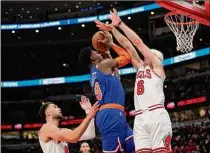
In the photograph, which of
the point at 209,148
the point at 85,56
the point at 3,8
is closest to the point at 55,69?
the point at 3,8

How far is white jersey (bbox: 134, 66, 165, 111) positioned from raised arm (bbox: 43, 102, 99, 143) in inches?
30.7

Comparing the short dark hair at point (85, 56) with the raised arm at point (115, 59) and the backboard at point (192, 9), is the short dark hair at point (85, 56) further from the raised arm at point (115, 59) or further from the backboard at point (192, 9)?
the backboard at point (192, 9)

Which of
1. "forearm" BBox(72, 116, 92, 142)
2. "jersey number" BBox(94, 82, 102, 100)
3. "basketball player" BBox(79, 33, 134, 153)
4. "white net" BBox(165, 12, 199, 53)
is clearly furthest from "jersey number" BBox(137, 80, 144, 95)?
"white net" BBox(165, 12, 199, 53)

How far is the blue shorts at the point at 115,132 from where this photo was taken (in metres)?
6.41

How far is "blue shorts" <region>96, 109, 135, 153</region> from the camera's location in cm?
641

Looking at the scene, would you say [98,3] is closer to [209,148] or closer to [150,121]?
[209,148]

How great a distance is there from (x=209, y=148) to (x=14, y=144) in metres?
18.4

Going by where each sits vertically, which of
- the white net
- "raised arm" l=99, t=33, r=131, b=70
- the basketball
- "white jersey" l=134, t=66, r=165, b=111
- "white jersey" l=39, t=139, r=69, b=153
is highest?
the white net

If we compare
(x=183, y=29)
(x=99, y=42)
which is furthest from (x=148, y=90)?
(x=183, y=29)

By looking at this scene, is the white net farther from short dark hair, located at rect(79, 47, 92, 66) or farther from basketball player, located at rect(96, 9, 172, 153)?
short dark hair, located at rect(79, 47, 92, 66)

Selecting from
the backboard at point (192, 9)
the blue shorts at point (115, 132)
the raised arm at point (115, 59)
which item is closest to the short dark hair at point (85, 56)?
the raised arm at point (115, 59)

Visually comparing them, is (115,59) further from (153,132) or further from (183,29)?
(183,29)

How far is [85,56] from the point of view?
6684 millimetres

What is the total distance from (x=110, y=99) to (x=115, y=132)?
45 centimetres
